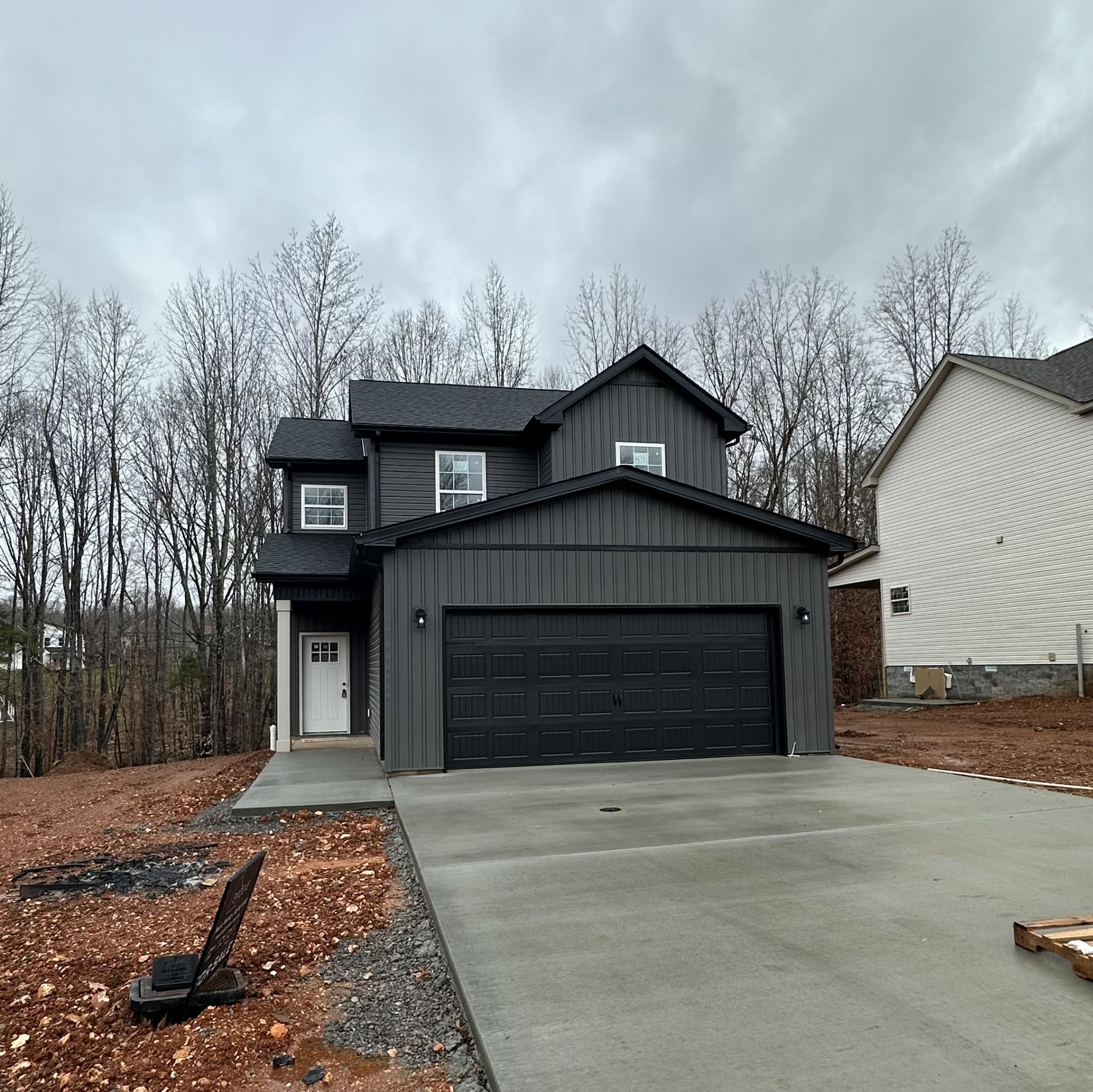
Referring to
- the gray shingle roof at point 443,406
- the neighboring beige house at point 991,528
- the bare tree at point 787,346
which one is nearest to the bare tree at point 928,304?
the bare tree at point 787,346

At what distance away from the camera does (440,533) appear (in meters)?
10.7

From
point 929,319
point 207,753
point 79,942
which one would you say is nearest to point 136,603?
point 207,753

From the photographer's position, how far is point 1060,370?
1798cm

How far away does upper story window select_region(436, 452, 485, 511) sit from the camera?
14703 millimetres

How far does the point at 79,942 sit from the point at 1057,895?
569 centimetres

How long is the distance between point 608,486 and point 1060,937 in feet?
26.3

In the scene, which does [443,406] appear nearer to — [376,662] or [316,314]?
[376,662]

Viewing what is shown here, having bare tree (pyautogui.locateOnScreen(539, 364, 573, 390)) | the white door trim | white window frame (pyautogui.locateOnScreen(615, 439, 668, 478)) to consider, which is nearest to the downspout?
white window frame (pyautogui.locateOnScreen(615, 439, 668, 478))

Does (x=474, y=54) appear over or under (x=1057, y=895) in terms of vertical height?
over

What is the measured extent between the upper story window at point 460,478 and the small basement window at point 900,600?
12742mm

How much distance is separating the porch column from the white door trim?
388mm

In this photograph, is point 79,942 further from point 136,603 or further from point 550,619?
point 136,603

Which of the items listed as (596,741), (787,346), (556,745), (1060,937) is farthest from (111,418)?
(1060,937)

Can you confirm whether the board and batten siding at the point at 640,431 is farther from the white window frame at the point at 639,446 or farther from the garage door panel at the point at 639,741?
the garage door panel at the point at 639,741
